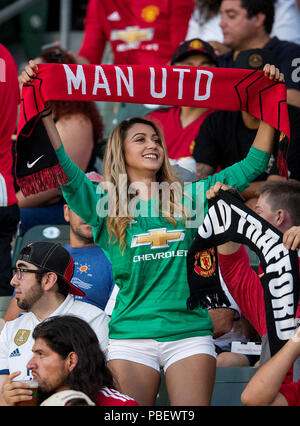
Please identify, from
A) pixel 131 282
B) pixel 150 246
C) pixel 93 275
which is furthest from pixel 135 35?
pixel 131 282

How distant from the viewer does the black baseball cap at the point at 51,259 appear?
3672mm

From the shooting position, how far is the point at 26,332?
11.6ft

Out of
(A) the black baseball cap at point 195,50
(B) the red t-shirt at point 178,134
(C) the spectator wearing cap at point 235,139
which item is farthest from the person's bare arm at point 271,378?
(A) the black baseball cap at point 195,50

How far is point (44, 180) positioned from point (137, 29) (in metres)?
3.10

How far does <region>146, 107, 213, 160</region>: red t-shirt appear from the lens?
17.5 feet

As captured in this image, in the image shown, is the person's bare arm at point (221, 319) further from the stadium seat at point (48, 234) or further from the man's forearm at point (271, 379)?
the man's forearm at point (271, 379)

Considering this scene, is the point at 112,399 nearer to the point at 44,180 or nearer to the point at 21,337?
the point at 21,337

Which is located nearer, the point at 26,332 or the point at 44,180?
the point at 26,332

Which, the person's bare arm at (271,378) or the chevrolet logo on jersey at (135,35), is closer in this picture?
the person's bare arm at (271,378)

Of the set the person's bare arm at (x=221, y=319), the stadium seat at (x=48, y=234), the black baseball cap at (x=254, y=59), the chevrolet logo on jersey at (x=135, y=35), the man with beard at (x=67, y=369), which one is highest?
the chevrolet logo on jersey at (x=135, y=35)

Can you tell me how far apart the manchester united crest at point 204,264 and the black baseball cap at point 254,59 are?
5.61ft

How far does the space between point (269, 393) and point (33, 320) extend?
134 cm
